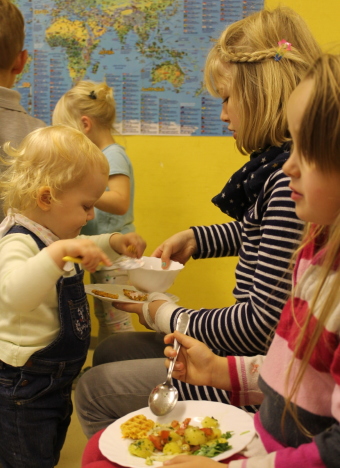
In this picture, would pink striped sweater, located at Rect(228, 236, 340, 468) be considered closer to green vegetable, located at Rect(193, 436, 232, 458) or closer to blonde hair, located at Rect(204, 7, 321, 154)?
green vegetable, located at Rect(193, 436, 232, 458)

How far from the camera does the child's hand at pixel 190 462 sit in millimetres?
747

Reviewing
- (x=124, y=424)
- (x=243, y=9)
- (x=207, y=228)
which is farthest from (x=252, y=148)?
(x=243, y=9)

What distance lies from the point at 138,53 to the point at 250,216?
150cm

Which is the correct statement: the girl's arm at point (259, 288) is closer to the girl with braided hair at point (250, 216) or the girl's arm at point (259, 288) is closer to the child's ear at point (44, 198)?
the girl with braided hair at point (250, 216)

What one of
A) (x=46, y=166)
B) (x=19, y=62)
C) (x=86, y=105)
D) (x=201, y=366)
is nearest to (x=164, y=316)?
(x=201, y=366)

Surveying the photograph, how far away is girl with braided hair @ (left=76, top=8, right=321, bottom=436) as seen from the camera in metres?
0.99

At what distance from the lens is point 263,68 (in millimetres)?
1130

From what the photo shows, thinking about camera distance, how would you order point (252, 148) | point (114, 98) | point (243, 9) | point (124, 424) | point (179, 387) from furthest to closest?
point (114, 98)
point (243, 9)
point (252, 148)
point (179, 387)
point (124, 424)

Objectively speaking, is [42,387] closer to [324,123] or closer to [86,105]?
[324,123]

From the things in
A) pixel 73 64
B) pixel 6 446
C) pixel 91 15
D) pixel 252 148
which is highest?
pixel 91 15

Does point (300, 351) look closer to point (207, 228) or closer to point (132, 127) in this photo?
point (207, 228)

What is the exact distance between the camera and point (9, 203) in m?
1.22

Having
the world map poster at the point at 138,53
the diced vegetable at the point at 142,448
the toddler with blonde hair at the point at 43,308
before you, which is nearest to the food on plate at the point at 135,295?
the toddler with blonde hair at the point at 43,308

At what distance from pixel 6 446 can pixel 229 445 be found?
643 millimetres
